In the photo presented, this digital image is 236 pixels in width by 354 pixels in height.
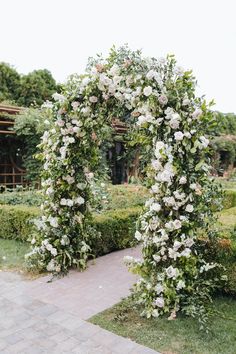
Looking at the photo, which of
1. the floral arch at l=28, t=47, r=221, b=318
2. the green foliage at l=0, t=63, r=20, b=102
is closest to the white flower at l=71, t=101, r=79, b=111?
the floral arch at l=28, t=47, r=221, b=318

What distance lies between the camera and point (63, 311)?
141 inches

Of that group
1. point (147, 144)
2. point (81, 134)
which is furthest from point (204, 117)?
point (81, 134)

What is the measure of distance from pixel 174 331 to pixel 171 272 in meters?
0.52

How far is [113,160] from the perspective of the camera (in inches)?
546

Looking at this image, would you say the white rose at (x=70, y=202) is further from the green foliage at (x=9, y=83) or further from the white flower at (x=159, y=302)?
the green foliage at (x=9, y=83)

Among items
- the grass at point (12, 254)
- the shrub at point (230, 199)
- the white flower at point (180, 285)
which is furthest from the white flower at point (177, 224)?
the shrub at point (230, 199)

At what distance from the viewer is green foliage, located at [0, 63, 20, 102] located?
14766 millimetres

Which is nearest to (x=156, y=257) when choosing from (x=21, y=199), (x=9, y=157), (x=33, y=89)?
(x=21, y=199)

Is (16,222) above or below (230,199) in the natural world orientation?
below

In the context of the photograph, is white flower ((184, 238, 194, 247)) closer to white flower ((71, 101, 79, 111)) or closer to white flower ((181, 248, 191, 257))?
white flower ((181, 248, 191, 257))

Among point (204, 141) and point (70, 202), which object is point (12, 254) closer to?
point (70, 202)

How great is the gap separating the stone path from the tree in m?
12.0

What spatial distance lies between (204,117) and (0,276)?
323cm

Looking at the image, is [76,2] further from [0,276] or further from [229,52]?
[0,276]
